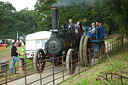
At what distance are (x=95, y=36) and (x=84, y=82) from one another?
23.2 feet

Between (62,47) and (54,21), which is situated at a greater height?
(54,21)

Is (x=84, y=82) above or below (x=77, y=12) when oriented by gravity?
below

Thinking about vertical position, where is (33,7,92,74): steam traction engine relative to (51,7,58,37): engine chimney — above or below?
below

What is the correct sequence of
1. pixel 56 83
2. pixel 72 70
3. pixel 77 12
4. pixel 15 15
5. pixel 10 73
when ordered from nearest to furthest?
pixel 56 83
pixel 72 70
pixel 10 73
pixel 77 12
pixel 15 15

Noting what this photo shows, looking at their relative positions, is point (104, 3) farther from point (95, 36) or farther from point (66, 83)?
point (66, 83)

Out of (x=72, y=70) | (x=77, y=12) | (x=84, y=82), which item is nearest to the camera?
(x=84, y=82)

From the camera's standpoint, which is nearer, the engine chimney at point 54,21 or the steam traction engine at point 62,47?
the steam traction engine at point 62,47

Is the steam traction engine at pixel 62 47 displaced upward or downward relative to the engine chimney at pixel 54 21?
Answer: downward

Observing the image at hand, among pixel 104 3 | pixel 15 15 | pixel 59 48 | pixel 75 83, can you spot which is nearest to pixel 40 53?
pixel 59 48

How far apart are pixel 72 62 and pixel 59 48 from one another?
2.86 feet

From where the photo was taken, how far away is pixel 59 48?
8258mm

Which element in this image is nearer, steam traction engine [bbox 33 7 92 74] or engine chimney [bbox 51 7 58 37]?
steam traction engine [bbox 33 7 92 74]

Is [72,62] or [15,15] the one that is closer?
[72,62]

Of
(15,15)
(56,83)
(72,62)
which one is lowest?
(56,83)
